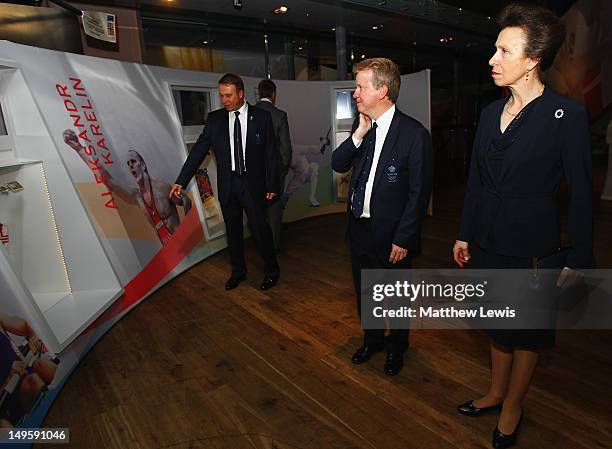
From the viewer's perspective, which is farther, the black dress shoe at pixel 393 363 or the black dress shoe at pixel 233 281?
the black dress shoe at pixel 233 281

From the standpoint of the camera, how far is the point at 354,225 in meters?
2.16

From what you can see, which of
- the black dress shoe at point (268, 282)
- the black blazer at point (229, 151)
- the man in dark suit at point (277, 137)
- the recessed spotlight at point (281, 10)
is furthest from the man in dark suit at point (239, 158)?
the recessed spotlight at point (281, 10)

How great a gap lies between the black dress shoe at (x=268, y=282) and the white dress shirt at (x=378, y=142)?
1639 millimetres

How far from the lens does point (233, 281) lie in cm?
354

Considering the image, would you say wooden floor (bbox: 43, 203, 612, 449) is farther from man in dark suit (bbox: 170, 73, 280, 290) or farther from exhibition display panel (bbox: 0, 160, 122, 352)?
man in dark suit (bbox: 170, 73, 280, 290)

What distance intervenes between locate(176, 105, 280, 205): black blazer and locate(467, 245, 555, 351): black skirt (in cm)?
199

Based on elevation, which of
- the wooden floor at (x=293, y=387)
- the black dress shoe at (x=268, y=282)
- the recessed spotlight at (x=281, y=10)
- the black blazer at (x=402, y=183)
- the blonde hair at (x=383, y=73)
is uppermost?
the recessed spotlight at (x=281, y=10)

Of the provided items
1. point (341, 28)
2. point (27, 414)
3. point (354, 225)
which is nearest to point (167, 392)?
point (27, 414)

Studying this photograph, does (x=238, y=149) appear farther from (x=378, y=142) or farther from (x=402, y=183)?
(x=402, y=183)

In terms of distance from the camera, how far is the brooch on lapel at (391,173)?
75.9 inches

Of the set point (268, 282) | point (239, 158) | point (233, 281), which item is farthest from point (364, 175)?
point (233, 281)

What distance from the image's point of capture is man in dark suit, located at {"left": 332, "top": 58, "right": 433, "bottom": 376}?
6.17 ft

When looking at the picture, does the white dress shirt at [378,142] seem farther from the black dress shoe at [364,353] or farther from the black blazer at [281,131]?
the black blazer at [281,131]

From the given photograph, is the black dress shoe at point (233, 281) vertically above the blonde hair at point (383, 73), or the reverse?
the blonde hair at point (383, 73)
